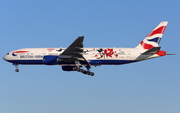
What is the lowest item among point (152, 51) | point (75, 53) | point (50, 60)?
point (50, 60)

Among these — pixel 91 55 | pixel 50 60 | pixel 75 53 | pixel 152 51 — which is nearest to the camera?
pixel 152 51

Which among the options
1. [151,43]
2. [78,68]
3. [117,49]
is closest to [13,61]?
[78,68]

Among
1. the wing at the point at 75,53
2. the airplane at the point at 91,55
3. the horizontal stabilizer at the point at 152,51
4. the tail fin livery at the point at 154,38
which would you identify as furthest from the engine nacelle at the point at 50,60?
the horizontal stabilizer at the point at 152,51

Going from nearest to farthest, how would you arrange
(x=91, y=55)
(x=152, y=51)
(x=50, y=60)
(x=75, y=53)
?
(x=152, y=51), (x=75, y=53), (x=50, y=60), (x=91, y=55)

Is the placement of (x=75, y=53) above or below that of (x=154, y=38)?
below

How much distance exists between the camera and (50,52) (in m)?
67.3

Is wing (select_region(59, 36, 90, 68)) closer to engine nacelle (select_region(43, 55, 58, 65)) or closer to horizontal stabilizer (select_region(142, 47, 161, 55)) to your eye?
engine nacelle (select_region(43, 55, 58, 65))

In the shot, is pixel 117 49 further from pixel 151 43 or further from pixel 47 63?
pixel 47 63

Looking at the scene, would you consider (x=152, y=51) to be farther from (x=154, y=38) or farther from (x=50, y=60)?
(x=50, y=60)

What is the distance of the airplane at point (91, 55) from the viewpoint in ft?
206

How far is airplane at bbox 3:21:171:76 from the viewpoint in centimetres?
6281

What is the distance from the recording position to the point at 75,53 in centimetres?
6322

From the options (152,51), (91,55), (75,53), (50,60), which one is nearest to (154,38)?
(152,51)

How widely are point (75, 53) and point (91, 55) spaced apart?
352 centimetres
